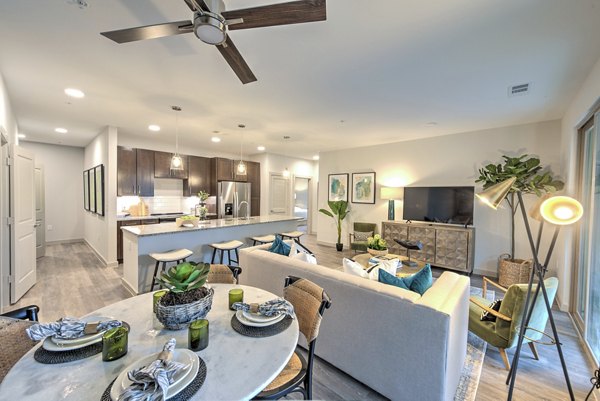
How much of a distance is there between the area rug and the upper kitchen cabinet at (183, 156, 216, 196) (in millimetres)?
6082

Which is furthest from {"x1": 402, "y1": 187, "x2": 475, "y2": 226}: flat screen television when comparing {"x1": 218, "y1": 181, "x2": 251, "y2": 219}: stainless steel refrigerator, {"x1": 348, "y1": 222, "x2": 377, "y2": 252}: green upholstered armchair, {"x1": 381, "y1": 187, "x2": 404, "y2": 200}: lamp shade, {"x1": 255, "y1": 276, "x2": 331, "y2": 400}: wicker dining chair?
{"x1": 255, "y1": 276, "x2": 331, "y2": 400}: wicker dining chair

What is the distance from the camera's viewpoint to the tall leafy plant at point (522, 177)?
3.65 meters

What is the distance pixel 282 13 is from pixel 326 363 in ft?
8.51

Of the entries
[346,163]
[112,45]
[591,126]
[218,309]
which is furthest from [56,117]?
[591,126]

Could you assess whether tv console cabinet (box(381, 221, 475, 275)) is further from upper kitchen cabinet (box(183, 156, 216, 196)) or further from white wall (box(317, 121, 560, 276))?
upper kitchen cabinet (box(183, 156, 216, 196))

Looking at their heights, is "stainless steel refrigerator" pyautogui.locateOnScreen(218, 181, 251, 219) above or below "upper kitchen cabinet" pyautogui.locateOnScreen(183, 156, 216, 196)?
below

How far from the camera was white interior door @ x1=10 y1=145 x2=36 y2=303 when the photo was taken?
3234 mm

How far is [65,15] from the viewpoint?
1763mm

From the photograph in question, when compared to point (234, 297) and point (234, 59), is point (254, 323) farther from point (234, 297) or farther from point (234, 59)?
point (234, 59)

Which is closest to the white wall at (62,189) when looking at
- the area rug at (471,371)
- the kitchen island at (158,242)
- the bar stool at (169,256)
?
the kitchen island at (158,242)

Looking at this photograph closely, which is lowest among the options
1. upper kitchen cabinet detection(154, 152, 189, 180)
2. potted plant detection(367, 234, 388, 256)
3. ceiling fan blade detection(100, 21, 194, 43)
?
potted plant detection(367, 234, 388, 256)

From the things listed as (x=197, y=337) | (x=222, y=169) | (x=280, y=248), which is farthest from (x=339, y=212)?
(x=197, y=337)

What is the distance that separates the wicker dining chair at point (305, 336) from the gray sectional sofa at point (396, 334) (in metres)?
0.49

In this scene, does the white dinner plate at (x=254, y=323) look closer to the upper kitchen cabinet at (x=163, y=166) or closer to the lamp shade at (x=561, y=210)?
the lamp shade at (x=561, y=210)
